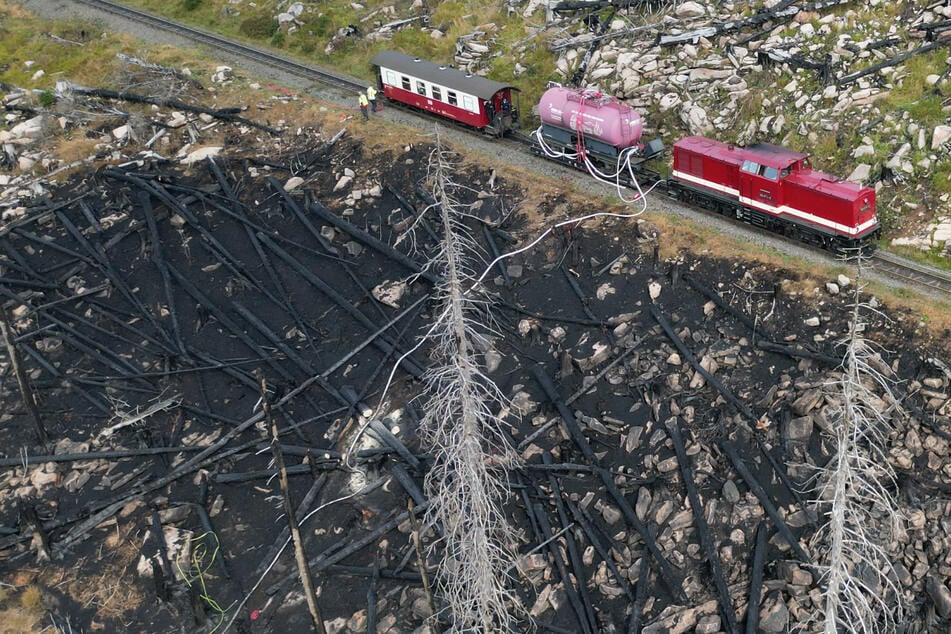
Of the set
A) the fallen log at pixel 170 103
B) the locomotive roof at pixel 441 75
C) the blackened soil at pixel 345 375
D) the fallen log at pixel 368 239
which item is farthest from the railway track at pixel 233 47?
the fallen log at pixel 368 239

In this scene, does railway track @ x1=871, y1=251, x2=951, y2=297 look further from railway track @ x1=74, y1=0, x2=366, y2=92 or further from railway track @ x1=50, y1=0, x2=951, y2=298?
railway track @ x1=74, y1=0, x2=366, y2=92

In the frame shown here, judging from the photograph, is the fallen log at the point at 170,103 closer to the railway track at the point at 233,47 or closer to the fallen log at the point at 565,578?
→ the railway track at the point at 233,47

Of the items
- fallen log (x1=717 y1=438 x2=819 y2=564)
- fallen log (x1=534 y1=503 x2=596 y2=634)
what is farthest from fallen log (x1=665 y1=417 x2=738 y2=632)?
fallen log (x1=534 y1=503 x2=596 y2=634)

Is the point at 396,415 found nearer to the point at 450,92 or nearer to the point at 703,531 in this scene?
the point at 703,531

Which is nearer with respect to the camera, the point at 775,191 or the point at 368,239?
the point at 775,191

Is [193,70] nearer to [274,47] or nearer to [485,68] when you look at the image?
[274,47]

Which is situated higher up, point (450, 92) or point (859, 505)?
point (450, 92)

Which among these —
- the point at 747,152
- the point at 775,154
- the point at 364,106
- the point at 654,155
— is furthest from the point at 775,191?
the point at 364,106

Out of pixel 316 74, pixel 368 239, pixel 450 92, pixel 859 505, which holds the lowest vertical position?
pixel 368 239
